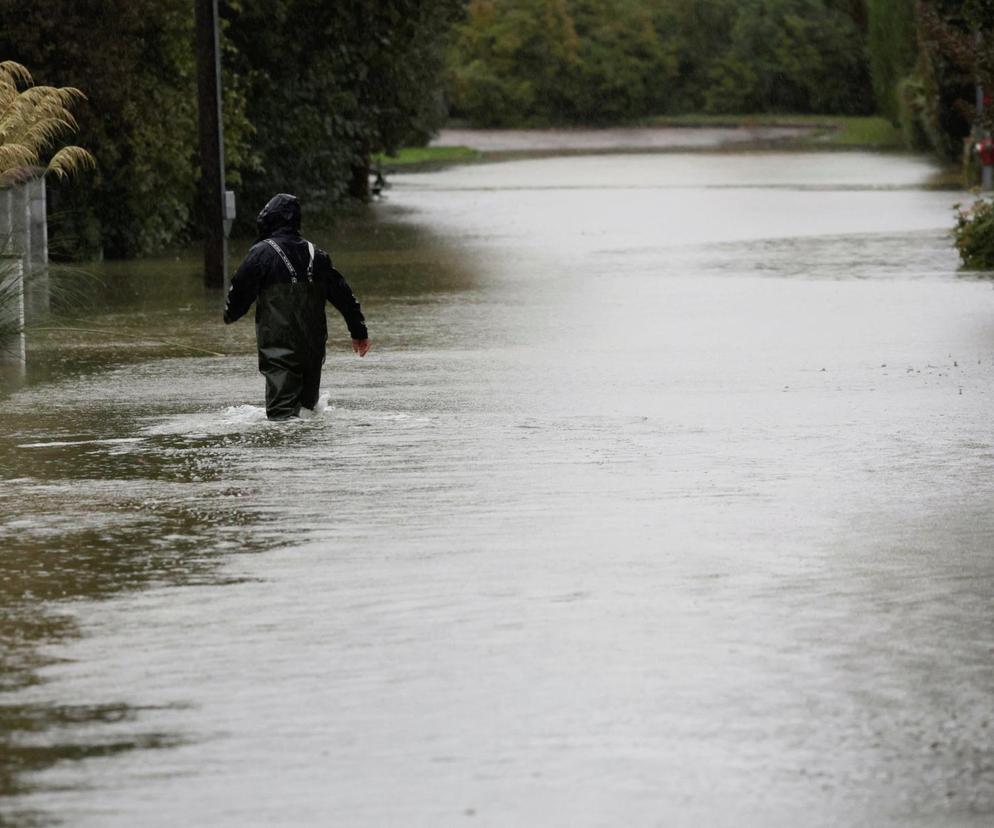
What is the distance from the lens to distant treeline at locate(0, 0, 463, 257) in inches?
1170

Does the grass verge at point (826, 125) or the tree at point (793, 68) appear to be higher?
the tree at point (793, 68)

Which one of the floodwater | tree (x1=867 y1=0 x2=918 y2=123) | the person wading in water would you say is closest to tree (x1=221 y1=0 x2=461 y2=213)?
the floodwater

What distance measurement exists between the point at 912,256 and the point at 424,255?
644cm

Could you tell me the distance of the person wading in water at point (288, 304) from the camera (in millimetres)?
14188

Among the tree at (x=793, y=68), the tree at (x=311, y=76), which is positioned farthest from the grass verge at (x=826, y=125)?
the tree at (x=311, y=76)

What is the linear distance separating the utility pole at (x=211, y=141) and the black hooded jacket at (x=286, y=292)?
11143mm

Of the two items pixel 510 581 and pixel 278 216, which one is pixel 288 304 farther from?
pixel 510 581

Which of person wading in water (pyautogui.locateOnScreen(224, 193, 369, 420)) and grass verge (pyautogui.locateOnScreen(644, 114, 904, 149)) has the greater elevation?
person wading in water (pyautogui.locateOnScreen(224, 193, 369, 420))

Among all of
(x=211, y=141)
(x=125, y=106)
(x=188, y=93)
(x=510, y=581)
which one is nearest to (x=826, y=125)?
(x=188, y=93)

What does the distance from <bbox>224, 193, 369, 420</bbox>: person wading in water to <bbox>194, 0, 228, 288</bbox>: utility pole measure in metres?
11.2

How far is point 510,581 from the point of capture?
9.28 metres

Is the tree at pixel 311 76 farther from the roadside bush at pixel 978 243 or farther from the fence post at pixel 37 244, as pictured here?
the roadside bush at pixel 978 243

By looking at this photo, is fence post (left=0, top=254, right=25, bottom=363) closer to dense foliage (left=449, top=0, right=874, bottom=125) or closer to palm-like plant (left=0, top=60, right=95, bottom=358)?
palm-like plant (left=0, top=60, right=95, bottom=358)

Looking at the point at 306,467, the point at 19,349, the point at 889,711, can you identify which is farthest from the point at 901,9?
the point at 889,711
